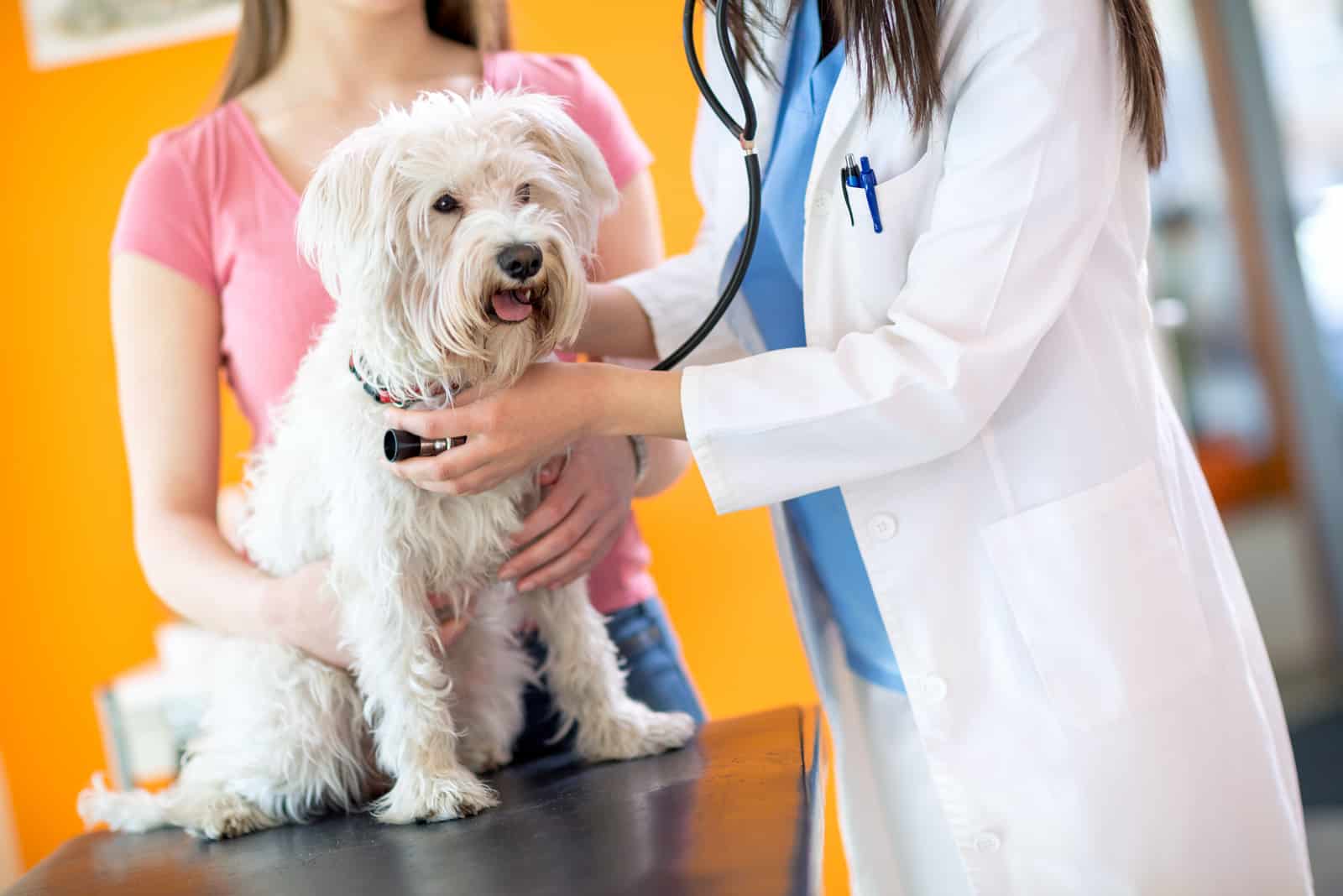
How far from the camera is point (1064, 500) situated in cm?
119

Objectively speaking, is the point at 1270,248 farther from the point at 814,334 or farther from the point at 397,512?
the point at 397,512

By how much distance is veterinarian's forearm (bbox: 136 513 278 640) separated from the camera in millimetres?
1477

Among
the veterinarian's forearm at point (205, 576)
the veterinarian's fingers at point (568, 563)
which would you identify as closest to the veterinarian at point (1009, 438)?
the veterinarian's fingers at point (568, 563)

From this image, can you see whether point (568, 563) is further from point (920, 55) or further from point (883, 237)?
point (920, 55)

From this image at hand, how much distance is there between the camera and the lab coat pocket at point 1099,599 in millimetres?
1189

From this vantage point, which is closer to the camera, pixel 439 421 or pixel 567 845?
pixel 567 845

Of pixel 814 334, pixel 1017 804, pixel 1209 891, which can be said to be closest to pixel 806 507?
pixel 814 334

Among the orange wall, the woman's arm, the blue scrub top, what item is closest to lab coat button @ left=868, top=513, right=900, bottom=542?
the blue scrub top

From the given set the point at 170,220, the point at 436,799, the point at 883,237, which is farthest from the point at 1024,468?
the point at 170,220

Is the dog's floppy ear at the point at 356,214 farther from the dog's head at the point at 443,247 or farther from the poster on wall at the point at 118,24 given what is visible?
the poster on wall at the point at 118,24

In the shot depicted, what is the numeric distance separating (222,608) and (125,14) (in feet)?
8.52

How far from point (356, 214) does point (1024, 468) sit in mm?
743

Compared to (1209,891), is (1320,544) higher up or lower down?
lower down

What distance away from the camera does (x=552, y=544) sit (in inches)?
Result: 55.5
